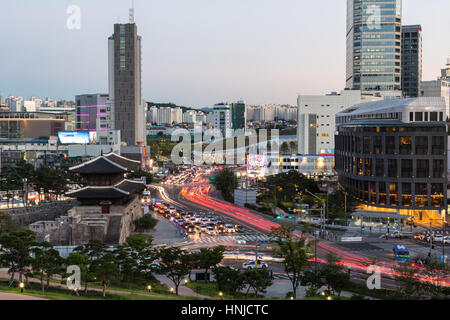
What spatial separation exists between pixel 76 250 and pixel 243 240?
20.0 m

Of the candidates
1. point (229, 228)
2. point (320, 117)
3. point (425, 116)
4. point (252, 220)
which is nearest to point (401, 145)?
point (425, 116)

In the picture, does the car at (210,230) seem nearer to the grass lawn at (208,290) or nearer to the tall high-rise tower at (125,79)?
the grass lawn at (208,290)

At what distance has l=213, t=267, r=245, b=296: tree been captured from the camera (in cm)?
2878

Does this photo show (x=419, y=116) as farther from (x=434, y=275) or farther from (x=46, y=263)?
(x=46, y=263)

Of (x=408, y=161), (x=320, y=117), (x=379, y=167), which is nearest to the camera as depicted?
(x=408, y=161)

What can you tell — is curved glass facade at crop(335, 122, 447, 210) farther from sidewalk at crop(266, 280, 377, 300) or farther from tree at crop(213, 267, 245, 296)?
tree at crop(213, 267, 245, 296)

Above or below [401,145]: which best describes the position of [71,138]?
above

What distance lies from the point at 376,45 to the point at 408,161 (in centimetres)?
7874

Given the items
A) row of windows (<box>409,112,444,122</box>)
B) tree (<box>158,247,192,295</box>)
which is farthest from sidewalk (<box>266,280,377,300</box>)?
row of windows (<box>409,112,444,122</box>)

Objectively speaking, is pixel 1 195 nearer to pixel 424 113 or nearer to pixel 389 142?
pixel 389 142

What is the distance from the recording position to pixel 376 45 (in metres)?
134

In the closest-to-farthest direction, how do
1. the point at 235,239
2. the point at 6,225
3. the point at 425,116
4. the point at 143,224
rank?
the point at 6,225, the point at 235,239, the point at 143,224, the point at 425,116

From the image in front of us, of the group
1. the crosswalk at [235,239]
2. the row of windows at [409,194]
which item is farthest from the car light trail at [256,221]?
the row of windows at [409,194]

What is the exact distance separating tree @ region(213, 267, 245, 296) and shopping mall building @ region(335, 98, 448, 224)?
39.2 metres
